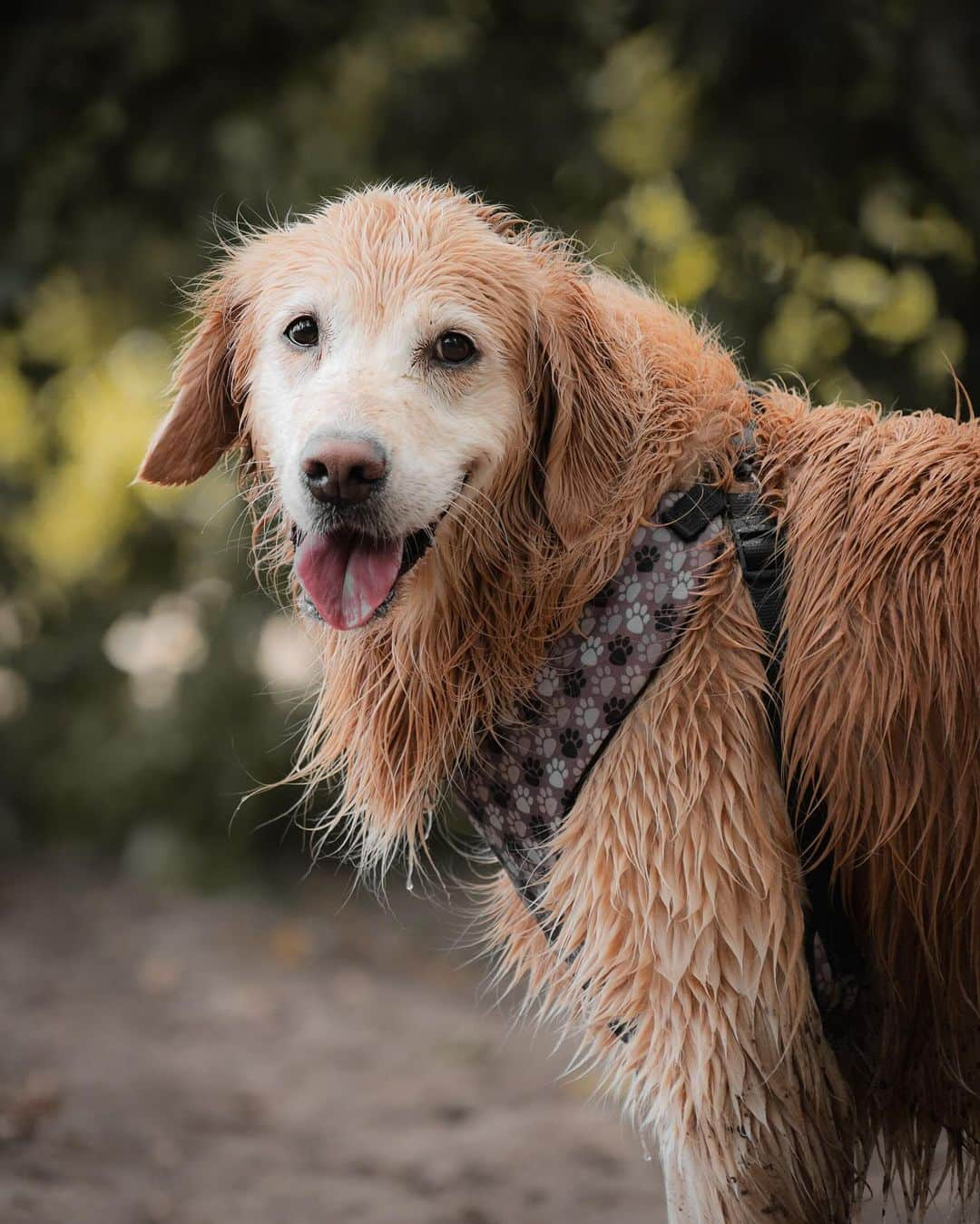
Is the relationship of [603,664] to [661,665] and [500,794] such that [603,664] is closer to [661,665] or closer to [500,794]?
[661,665]

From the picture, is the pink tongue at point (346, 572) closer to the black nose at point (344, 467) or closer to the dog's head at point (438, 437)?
the dog's head at point (438, 437)

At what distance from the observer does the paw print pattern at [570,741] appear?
6.09ft

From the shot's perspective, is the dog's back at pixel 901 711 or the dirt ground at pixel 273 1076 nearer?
the dog's back at pixel 901 711

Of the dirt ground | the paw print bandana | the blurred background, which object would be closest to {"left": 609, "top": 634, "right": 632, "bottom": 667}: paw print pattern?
the paw print bandana

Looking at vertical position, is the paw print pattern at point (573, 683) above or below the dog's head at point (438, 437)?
below

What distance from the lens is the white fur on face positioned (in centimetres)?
173

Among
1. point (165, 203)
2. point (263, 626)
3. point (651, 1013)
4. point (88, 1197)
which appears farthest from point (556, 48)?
point (88, 1197)

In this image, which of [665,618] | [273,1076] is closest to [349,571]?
[665,618]

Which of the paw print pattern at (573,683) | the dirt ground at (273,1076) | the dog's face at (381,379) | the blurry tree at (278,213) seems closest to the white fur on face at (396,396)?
the dog's face at (381,379)

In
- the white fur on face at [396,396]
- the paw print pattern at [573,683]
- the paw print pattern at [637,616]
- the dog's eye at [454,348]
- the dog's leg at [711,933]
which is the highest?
the dog's eye at [454,348]

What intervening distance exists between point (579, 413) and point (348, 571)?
43cm

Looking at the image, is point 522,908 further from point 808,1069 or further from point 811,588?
point 811,588

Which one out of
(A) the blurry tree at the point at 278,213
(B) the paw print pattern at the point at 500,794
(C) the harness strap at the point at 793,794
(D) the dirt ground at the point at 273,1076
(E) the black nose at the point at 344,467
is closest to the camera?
(E) the black nose at the point at 344,467

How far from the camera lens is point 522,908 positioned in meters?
2.16
